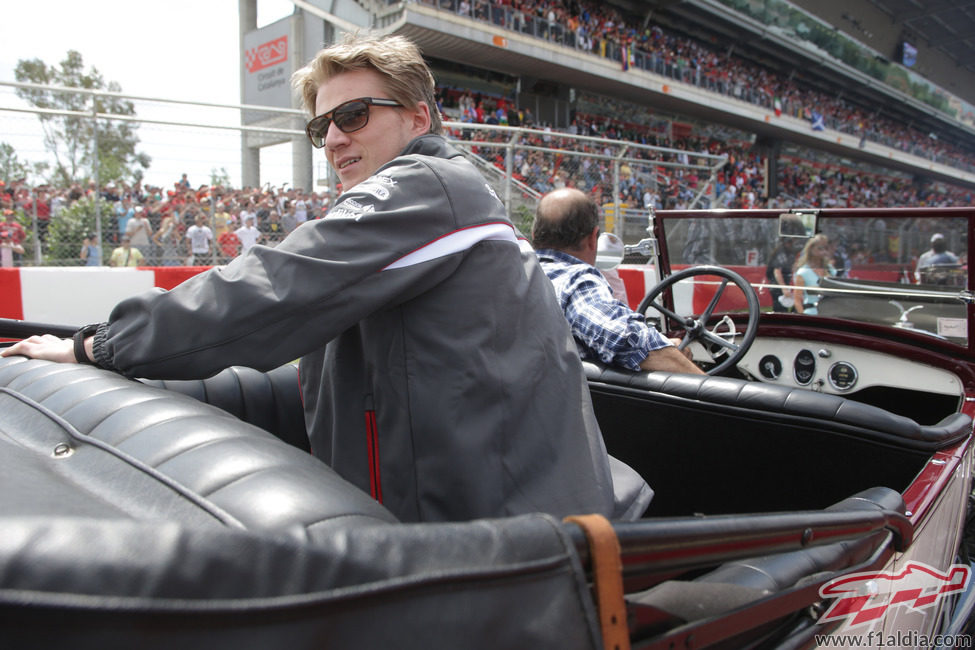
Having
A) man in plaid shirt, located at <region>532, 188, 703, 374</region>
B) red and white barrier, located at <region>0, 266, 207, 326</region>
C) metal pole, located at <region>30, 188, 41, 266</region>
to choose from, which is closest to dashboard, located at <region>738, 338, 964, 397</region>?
man in plaid shirt, located at <region>532, 188, 703, 374</region>

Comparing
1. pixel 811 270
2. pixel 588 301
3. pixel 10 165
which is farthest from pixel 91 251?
pixel 811 270

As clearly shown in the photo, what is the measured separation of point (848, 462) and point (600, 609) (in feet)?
5.58

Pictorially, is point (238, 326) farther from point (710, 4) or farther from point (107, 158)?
point (710, 4)

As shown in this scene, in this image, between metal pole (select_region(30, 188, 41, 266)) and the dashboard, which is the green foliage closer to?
metal pole (select_region(30, 188, 41, 266))

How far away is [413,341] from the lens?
1.24 m

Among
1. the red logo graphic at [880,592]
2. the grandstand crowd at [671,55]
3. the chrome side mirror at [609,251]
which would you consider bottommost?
the red logo graphic at [880,592]

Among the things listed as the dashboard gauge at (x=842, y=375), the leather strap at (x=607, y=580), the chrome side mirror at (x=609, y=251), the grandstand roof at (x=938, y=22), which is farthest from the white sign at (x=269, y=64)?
the grandstand roof at (x=938, y=22)

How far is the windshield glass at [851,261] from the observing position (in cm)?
272

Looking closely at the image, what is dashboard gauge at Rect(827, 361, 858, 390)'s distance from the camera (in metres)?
3.12

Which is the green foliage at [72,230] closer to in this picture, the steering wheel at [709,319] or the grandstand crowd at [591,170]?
the grandstand crowd at [591,170]

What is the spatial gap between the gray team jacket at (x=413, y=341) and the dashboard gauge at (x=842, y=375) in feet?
7.42

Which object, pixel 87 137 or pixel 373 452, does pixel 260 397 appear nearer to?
pixel 373 452

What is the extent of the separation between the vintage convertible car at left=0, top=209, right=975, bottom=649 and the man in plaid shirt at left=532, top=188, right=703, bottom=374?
0.29 meters

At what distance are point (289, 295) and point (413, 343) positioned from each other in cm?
24
